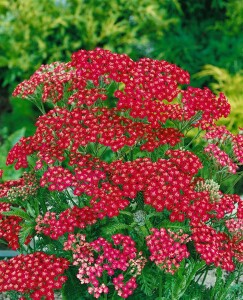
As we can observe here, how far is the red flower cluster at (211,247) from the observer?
12.0 feet

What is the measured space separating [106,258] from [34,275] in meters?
0.36

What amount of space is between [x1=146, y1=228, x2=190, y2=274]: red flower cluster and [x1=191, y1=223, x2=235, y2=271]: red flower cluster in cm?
7

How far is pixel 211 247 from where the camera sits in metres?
3.68

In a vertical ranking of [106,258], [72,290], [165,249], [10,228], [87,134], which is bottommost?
[72,290]

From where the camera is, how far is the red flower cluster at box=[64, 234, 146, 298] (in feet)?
11.9

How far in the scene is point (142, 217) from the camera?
3.81 metres

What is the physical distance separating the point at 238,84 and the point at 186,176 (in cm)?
403

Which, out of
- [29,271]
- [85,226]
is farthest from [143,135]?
[29,271]

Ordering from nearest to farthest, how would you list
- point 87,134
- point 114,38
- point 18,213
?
point 87,134
point 18,213
point 114,38

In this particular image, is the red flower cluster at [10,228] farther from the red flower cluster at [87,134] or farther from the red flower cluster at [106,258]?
the red flower cluster at [106,258]

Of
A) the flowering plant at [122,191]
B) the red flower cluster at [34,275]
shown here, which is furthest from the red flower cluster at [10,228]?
the red flower cluster at [34,275]

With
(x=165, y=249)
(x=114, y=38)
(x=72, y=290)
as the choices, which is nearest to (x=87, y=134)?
(x=165, y=249)

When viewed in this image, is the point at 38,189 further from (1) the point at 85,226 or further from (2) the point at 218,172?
(2) the point at 218,172

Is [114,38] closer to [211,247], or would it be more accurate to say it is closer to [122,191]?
[122,191]
